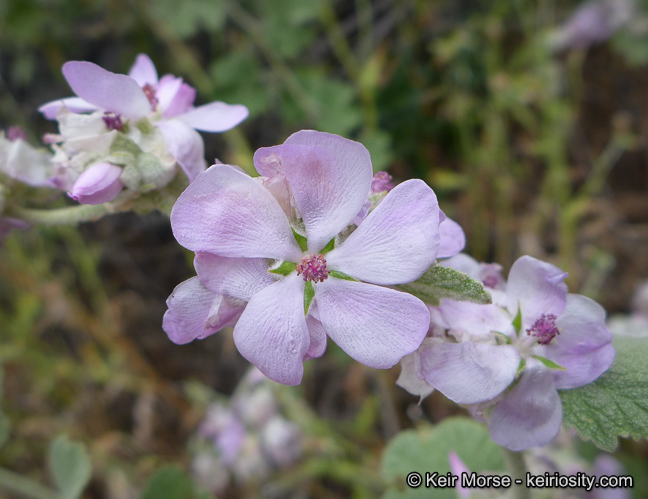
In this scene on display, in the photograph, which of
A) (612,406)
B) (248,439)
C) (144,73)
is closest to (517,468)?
(612,406)

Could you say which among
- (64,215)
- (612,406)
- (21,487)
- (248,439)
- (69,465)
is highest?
(64,215)

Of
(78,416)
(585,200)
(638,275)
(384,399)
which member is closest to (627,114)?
(585,200)

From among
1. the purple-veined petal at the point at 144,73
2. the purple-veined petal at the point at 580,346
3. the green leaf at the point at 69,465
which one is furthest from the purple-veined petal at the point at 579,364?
the green leaf at the point at 69,465

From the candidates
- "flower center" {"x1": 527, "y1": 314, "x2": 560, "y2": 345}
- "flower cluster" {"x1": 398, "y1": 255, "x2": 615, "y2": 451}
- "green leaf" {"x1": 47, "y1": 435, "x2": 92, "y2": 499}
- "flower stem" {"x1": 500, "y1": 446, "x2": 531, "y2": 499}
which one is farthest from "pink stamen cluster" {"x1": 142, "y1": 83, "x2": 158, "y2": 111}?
"green leaf" {"x1": 47, "y1": 435, "x2": 92, "y2": 499}

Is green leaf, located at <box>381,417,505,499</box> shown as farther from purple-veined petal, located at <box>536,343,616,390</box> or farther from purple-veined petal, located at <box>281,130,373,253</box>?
purple-veined petal, located at <box>281,130,373,253</box>

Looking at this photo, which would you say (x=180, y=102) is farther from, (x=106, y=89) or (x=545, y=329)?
(x=545, y=329)
